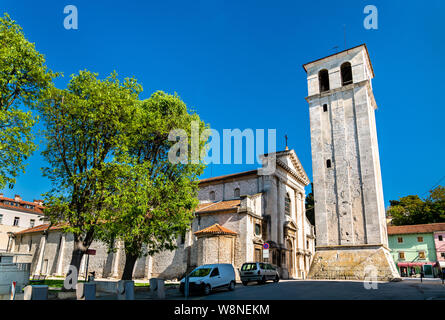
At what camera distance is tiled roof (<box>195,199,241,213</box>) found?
28.9m

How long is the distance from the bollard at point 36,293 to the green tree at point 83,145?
4.56 metres

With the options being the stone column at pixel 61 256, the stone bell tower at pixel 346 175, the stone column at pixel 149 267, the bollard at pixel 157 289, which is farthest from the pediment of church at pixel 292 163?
the stone column at pixel 61 256

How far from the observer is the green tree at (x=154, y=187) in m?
16.9

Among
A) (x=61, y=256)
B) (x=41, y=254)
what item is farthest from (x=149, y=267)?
(x=41, y=254)

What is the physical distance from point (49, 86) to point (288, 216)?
93.2 ft

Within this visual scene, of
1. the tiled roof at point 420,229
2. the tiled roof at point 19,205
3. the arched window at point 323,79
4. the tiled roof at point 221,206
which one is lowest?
the tiled roof at point 420,229

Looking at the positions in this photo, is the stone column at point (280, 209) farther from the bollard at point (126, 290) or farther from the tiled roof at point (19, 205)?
the tiled roof at point (19, 205)

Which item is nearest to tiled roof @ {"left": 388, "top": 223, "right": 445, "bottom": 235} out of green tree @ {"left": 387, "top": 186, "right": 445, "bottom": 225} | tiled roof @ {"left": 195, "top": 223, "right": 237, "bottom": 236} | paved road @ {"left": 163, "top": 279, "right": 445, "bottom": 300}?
green tree @ {"left": 387, "top": 186, "right": 445, "bottom": 225}

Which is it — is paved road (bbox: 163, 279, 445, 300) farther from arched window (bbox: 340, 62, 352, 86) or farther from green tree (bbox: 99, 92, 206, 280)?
arched window (bbox: 340, 62, 352, 86)

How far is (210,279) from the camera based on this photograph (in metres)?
16.5

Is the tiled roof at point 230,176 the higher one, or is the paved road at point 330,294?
the tiled roof at point 230,176

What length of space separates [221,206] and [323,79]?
1849cm

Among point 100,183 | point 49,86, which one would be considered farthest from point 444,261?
point 49,86
